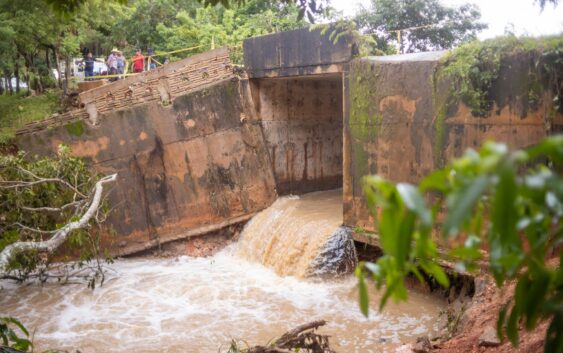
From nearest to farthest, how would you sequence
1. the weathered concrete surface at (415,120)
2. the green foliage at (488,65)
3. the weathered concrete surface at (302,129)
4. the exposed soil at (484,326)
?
1. the exposed soil at (484,326)
2. the green foliage at (488,65)
3. the weathered concrete surface at (415,120)
4. the weathered concrete surface at (302,129)

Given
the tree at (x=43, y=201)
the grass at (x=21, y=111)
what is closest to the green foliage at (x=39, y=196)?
the tree at (x=43, y=201)

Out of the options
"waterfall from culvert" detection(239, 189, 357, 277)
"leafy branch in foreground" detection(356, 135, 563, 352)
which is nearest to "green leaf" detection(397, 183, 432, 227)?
"leafy branch in foreground" detection(356, 135, 563, 352)

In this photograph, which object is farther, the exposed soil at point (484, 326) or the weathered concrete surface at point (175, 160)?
the weathered concrete surface at point (175, 160)

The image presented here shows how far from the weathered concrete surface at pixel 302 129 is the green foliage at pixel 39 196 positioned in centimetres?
372

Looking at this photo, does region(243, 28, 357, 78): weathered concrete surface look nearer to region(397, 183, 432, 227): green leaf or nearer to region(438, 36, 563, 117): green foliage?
region(438, 36, 563, 117): green foliage

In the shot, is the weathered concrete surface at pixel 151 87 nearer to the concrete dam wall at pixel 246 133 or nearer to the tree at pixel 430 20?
the concrete dam wall at pixel 246 133

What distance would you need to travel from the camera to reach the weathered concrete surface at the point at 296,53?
27.3ft

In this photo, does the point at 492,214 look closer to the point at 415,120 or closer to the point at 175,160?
the point at 415,120

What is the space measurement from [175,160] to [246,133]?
1524 millimetres

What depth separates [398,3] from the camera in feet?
46.1

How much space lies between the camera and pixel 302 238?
8828 millimetres

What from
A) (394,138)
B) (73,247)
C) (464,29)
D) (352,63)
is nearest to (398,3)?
(464,29)

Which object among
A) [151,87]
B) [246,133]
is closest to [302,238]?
[246,133]

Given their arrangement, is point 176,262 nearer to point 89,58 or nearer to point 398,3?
point 89,58
